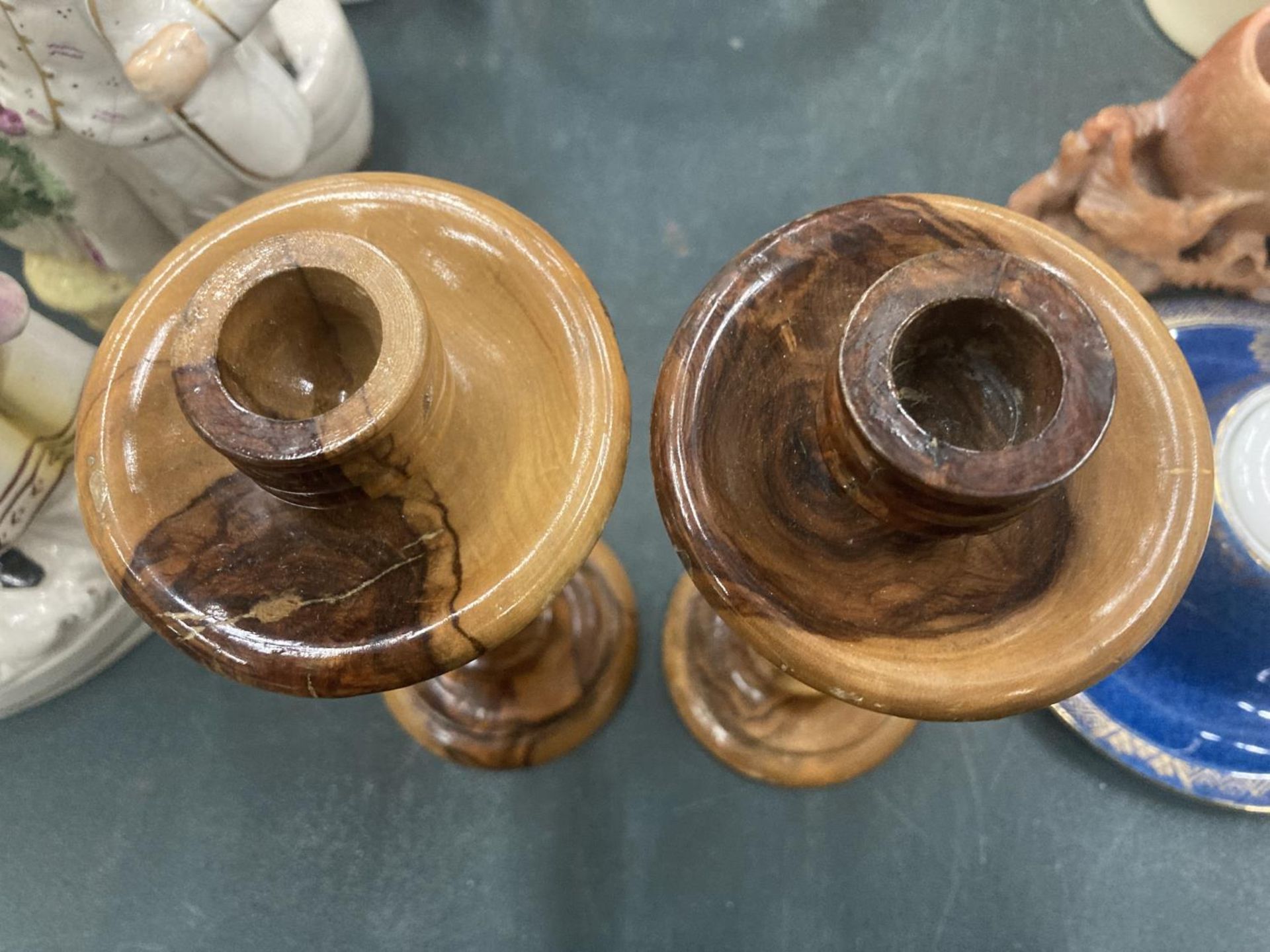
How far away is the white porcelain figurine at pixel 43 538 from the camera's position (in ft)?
2.30

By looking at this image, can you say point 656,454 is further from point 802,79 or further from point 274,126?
point 802,79

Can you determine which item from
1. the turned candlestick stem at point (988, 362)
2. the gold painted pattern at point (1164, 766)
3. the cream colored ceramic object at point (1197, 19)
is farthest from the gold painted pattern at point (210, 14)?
the cream colored ceramic object at point (1197, 19)

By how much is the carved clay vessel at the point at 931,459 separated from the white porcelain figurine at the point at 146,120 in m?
0.42

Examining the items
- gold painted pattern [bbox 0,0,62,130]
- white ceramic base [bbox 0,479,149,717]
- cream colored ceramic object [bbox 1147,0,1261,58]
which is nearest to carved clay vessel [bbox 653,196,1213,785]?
gold painted pattern [bbox 0,0,62,130]

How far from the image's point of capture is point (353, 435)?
1.23 feet

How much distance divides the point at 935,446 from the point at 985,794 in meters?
0.56

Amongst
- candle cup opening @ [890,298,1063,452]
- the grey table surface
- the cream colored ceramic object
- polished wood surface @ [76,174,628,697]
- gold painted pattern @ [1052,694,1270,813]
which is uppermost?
the cream colored ceramic object

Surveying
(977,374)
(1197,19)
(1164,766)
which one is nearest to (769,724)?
(1164,766)

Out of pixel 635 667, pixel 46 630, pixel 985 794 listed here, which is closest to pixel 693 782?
pixel 635 667

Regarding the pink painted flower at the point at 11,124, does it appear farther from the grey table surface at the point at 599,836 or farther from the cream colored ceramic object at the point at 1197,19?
the cream colored ceramic object at the point at 1197,19

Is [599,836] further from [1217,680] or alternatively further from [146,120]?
[146,120]

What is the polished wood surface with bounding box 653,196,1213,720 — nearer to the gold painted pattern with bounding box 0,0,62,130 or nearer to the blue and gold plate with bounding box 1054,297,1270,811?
the blue and gold plate with bounding box 1054,297,1270,811

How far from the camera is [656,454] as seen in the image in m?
0.42

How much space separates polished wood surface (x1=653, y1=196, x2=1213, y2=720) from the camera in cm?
38
